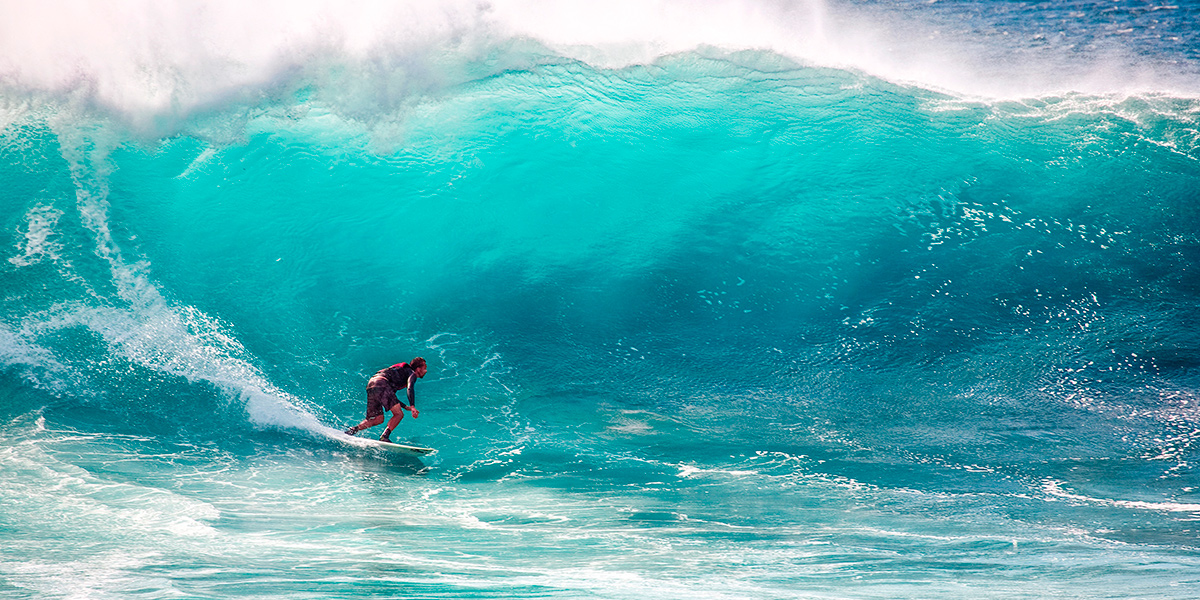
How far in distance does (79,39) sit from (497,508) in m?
8.05

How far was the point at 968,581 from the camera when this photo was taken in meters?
4.89

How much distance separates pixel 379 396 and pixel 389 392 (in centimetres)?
9

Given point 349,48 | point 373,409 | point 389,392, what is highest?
point 349,48

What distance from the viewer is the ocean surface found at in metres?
5.42

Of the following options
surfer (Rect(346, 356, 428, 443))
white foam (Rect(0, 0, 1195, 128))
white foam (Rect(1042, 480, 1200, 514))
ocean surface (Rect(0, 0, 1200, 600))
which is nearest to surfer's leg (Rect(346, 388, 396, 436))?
surfer (Rect(346, 356, 428, 443))

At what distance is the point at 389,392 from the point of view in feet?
21.2

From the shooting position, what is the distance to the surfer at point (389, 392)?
6379 mm

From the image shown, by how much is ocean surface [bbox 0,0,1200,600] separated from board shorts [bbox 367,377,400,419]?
45cm

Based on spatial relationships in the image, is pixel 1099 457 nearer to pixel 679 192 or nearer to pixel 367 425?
pixel 679 192

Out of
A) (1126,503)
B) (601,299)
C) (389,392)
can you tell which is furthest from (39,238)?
(1126,503)

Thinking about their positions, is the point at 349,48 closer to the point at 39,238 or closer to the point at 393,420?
the point at 39,238

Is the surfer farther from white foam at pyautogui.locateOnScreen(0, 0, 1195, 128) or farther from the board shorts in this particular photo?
white foam at pyautogui.locateOnScreen(0, 0, 1195, 128)

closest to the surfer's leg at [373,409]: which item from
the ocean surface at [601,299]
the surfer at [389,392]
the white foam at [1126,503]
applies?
the surfer at [389,392]

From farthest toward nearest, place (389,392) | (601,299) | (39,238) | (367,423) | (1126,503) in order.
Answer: (39,238) → (601,299) → (367,423) → (389,392) → (1126,503)
